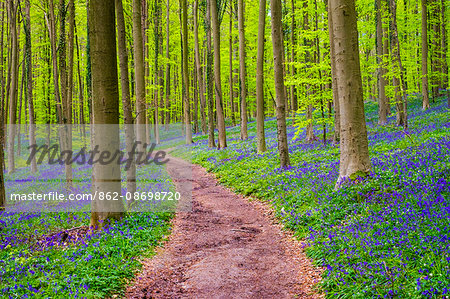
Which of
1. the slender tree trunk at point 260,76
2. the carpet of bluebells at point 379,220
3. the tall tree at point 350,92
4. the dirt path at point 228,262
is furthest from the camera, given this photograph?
the slender tree trunk at point 260,76

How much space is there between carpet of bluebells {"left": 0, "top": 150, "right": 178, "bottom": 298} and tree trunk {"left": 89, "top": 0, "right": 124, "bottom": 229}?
32.1 inches

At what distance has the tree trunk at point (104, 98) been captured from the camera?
7.50 meters

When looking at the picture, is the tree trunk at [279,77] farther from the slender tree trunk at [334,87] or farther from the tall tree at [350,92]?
the tall tree at [350,92]

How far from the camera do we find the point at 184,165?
20.2 metres

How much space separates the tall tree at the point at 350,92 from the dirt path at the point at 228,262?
8.34 ft

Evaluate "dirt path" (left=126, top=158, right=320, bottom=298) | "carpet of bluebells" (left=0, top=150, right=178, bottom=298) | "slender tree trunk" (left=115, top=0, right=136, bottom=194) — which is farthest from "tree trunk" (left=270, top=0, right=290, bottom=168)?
"slender tree trunk" (left=115, top=0, right=136, bottom=194)

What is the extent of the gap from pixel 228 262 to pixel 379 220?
2910 millimetres

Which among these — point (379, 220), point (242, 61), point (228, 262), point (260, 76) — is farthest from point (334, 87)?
point (228, 262)

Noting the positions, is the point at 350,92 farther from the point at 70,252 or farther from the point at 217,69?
the point at 217,69

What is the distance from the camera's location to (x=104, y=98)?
7.62m

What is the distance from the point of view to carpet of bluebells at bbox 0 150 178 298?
476 cm

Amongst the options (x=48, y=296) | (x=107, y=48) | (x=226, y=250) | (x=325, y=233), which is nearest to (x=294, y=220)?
(x=325, y=233)

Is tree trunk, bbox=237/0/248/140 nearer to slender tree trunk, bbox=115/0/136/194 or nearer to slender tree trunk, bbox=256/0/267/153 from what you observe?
A: slender tree trunk, bbox=256/0/267/153

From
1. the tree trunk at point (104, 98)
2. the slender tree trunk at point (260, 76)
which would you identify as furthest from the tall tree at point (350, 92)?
the slender tree trunk at point (260, 76)
